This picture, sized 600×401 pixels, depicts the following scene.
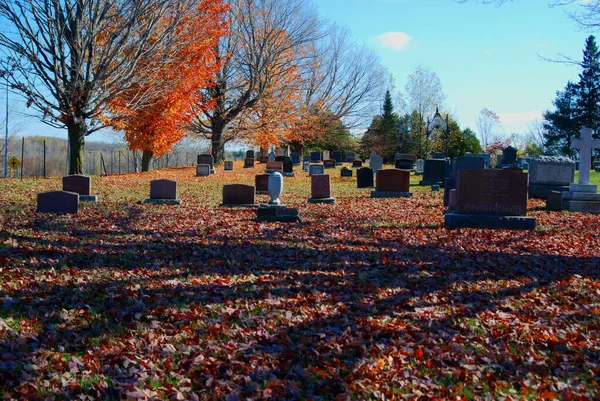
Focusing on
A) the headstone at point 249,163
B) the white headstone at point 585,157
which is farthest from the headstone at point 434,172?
the headstone at point 249,163

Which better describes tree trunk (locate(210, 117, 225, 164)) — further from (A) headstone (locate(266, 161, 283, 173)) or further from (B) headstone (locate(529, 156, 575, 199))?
(B) headstone (locate(529, 156, 575, 199))

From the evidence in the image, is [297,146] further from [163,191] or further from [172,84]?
[163,191]

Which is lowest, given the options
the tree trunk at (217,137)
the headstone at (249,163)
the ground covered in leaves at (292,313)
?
the ground covered in leaves at (292,313)

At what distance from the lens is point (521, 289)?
7602mm

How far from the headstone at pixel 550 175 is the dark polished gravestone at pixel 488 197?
7.04m

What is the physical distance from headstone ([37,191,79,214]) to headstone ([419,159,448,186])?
15.8 metres

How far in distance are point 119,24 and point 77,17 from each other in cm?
186

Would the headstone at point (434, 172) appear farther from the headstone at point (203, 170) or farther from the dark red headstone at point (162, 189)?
the dark red headstone at point (162, 189)

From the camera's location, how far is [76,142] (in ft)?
77.3

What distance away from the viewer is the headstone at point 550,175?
1958cm

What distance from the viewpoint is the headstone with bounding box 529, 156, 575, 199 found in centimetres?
1958

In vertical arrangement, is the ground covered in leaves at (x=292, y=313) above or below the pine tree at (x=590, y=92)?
below

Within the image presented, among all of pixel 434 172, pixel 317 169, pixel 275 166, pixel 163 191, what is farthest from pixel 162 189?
pixel 275 166

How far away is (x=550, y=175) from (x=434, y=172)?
250 inches
